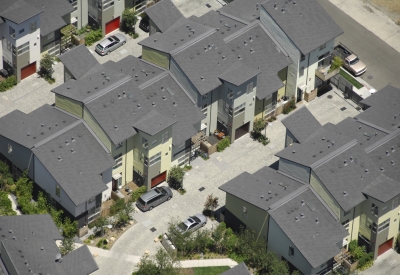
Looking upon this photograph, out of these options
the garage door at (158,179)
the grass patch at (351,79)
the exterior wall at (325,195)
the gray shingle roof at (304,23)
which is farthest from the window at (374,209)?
the grass patch at (351,79)

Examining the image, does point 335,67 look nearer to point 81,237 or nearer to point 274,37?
point 274,37

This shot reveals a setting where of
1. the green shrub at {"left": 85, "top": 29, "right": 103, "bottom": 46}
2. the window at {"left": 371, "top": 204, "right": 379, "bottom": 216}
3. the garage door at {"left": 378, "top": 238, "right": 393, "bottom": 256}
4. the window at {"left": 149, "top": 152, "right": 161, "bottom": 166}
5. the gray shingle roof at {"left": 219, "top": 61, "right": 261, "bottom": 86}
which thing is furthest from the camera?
the green shrub at {"left": 85, "top": 29, "right": 103, "bottom": 46}

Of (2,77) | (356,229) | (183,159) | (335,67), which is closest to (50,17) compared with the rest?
(2,77)

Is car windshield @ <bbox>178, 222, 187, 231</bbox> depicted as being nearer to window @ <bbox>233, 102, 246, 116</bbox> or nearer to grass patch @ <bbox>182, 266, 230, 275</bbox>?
grass patch @ <bbox>182, 266, 230, 275</bbox>


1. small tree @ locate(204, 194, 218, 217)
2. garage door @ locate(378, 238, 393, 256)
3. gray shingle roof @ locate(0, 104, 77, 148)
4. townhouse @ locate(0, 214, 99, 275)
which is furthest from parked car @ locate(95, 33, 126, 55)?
garage door @ locate(378, 238, 393, 256)

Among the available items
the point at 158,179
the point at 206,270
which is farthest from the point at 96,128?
the point at 206,270

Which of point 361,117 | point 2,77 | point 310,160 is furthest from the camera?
point 2,77
